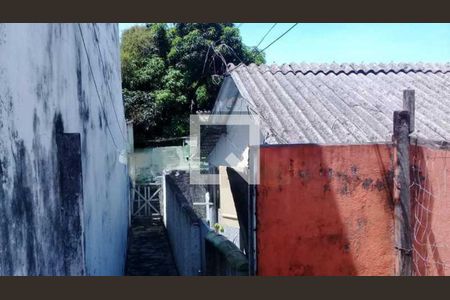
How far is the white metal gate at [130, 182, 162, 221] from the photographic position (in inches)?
707

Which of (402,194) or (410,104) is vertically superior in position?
(410,104)

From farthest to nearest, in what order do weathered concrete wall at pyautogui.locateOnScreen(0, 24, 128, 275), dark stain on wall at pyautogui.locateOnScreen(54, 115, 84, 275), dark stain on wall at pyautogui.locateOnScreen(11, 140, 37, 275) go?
dark stain on wall at pyautogui.locateOnScreen(54, 115, 84, 275)
dark stain on wall at pyautogui.locateOnScreen(11, 140, 37, 275)
weathered concrete wall at pyautogui.locateOnScreen(0, 24, 128, 275)

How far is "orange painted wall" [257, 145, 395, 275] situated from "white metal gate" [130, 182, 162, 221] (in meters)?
13.1

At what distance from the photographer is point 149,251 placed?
39.5ft

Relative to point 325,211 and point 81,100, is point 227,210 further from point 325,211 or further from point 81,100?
point 81,100

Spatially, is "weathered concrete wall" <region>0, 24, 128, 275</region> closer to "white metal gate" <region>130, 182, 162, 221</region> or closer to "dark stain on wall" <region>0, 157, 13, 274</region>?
"dark stain on wall" <region>0, 157, 13, 274</region>

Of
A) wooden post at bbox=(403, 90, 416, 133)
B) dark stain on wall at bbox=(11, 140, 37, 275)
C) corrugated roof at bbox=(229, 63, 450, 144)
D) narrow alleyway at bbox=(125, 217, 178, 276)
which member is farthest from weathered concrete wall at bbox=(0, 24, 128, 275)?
narrow alleyway at bbox=(125, 217, 178, 276)

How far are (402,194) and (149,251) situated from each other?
26.7ft

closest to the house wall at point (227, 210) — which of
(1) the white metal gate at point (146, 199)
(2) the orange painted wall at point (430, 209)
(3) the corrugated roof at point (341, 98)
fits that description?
(3) the corrugated roof at point (341, 98)

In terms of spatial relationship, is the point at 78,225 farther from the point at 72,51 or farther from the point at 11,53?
the point at 72,51

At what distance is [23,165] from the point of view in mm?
2781

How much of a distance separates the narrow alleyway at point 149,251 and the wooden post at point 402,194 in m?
5.52

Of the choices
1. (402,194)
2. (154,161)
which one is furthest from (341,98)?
(154,161)

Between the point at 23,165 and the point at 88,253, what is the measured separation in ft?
5.82
